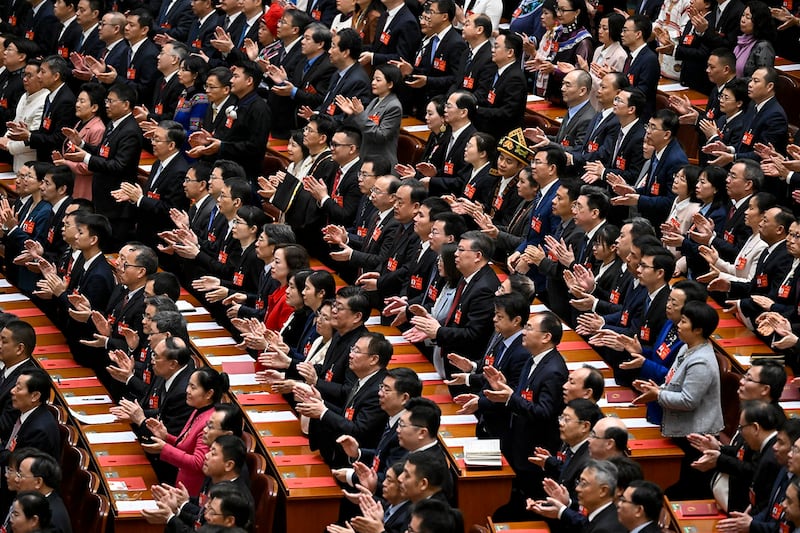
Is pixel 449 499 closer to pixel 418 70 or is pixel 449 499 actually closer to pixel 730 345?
pixel 730 345

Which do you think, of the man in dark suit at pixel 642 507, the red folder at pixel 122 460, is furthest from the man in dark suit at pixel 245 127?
the man in dark suit at pixel 642 507

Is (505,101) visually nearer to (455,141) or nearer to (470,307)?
(455,141)

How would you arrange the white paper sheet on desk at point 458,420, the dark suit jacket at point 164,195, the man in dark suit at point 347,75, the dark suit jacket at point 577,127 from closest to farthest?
the white paper sheet on desk at point 458,420
the dark suit jacket at point 577,127
the dark suit jacket at point 164,195
the man in dark suit at point 347,75

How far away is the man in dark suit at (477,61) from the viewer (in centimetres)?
1130

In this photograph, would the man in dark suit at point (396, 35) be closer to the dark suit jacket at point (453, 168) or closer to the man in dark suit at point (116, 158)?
the dark suit jacket at point (453, 168)

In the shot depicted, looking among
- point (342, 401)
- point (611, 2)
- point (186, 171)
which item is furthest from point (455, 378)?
point (611, 2)

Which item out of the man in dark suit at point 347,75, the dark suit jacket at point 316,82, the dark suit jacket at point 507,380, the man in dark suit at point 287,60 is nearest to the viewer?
the dark suit jacket at point 507,380

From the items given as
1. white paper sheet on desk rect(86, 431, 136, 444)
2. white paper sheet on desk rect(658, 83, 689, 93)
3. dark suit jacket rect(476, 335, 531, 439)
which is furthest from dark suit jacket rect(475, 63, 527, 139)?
white paper sheet on desk rect(86, 431, 136, 444)

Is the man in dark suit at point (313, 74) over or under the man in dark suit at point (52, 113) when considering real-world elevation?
over

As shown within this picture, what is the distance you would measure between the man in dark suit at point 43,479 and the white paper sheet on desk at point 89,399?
1.54 m

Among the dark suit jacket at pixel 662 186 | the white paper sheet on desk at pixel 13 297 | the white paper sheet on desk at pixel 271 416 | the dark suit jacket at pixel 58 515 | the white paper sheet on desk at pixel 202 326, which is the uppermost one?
the dark suit jacket at pixel 662 186

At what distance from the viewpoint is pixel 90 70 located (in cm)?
1276

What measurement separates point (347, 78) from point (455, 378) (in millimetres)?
3847

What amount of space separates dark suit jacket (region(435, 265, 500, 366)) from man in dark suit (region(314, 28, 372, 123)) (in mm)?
3080
